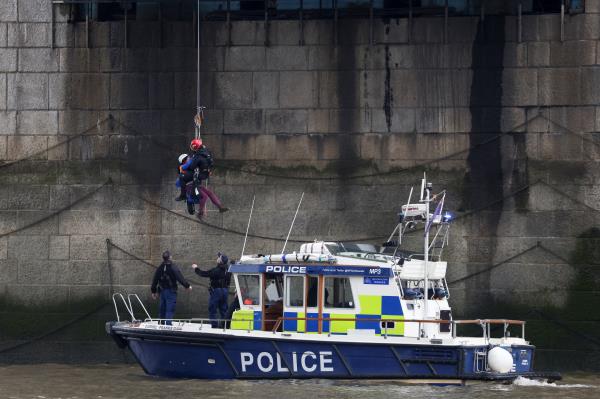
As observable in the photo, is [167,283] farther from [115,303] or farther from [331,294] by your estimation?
[331,294]

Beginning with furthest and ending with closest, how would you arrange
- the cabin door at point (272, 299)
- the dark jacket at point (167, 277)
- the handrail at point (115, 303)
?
the dark jacket at point (167, 277) < the handrail at point (115, 303) < the cabin door at point (272, 299)

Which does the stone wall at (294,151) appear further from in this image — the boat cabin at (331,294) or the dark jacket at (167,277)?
the boat cabin at (331,294)

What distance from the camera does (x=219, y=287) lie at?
2181cm

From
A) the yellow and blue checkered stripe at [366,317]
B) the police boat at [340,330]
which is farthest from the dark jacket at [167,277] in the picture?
the yellow and blue checkered stripe at [366,317]

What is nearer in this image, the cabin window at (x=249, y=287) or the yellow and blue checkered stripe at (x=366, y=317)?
the yellow and blue checkered stripe at (x=366, y=317)

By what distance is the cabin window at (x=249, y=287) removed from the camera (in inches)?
820

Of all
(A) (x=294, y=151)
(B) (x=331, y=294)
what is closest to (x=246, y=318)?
(B) (x=331, y=294)

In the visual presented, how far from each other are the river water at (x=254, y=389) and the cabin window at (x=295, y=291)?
1.13 meters

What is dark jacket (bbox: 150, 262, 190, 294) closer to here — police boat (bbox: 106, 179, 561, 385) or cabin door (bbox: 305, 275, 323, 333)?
police boat (bbox: 106, 179, 561, 385)

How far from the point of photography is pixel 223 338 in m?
20.1

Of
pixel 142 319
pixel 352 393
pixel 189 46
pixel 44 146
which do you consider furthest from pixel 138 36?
pixel 352 393

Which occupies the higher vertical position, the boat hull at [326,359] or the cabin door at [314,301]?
the cabin door at [314,301]

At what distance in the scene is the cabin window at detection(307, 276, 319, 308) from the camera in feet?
67.3

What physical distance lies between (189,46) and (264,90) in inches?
52.1
